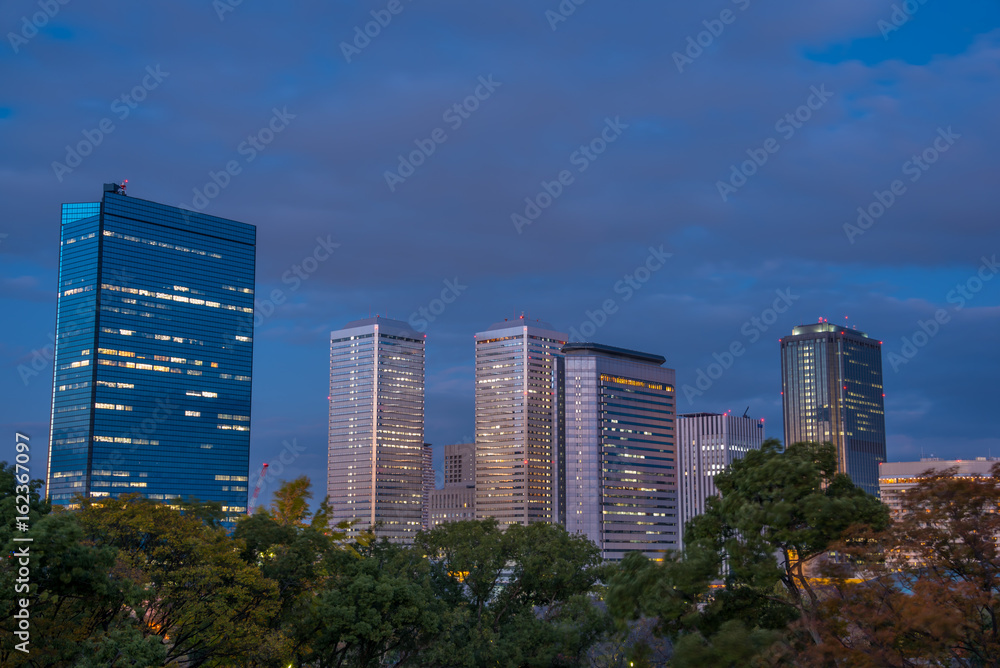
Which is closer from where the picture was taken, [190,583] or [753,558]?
[753,558]

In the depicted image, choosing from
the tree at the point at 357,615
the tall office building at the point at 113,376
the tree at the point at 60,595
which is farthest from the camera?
the tall office building at the point at 113,376

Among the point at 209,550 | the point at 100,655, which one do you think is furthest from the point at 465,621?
the point at 100,655

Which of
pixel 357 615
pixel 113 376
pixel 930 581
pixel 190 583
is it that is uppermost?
pixel 113 376

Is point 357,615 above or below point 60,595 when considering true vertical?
below

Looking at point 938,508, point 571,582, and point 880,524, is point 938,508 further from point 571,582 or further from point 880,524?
point 571,582

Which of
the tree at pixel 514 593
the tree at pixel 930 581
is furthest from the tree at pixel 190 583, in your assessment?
the tree at pixel 930 581

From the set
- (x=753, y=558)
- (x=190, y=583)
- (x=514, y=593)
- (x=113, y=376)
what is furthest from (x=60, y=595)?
(x=113, y=376)

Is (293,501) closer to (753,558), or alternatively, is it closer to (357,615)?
(357,615)

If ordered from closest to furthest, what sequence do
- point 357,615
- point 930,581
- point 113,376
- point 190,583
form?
point 930,581 → point 190,583 → point 357,615 → point 113,376

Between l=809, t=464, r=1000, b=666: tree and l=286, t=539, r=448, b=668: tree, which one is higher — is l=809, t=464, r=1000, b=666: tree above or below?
above

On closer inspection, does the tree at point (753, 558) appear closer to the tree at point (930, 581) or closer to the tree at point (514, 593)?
the tree at point (930, 581)

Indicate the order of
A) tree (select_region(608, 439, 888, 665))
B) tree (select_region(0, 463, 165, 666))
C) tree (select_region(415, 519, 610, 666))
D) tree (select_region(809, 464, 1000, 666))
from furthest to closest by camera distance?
1. tree (select_region(415, 519, 610, 666))
2. tree (select_region(608, 439, 888, 665))
3. tree (select_region(0, 463, 165, 666))
4. tree (select_region(809, 464, 1000, 666))

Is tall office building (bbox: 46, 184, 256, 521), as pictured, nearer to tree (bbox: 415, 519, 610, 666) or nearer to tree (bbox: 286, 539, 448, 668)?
tree (bbox: 415, 519, 610, 666)

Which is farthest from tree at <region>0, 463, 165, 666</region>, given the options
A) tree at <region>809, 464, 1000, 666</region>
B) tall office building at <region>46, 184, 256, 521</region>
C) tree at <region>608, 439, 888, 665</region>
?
tall office building at <region>46, 184, 256, 521</region>
